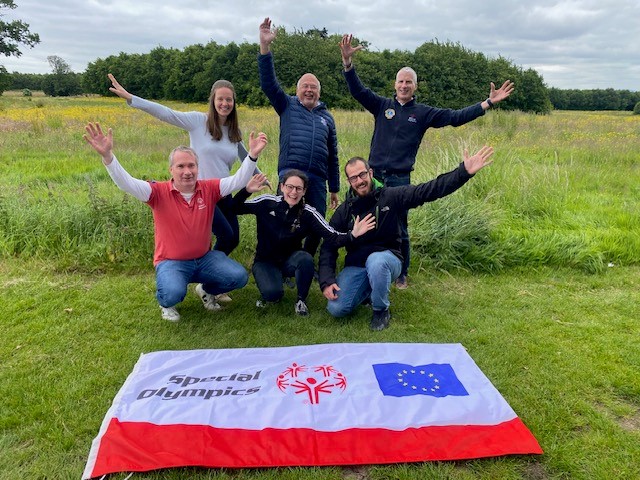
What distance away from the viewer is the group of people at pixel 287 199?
3537 mm

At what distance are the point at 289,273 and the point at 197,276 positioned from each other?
81 centimetres

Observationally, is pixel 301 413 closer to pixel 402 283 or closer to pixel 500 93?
pixel 402 283

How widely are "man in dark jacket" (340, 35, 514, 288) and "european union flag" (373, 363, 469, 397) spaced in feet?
5.32

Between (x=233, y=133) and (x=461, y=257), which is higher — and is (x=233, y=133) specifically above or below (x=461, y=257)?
above

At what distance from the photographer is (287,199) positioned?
145 inches

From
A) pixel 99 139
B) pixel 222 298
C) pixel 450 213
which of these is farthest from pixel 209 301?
pixel 450 213

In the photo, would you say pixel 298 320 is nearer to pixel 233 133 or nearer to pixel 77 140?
pixel 233 133

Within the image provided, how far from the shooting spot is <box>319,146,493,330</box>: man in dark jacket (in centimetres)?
361

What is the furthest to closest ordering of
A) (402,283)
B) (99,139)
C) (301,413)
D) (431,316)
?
(402,283), (431,316), (99,139), (301,413)

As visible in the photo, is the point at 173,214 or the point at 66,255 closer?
the point at 173,214

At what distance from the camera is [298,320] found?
378 cm

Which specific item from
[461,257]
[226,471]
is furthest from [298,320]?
[461,257]

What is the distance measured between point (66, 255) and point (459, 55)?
3351cm

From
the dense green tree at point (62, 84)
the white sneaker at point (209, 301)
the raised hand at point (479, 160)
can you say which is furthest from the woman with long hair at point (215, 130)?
the dense green tree at point (62, 84)
